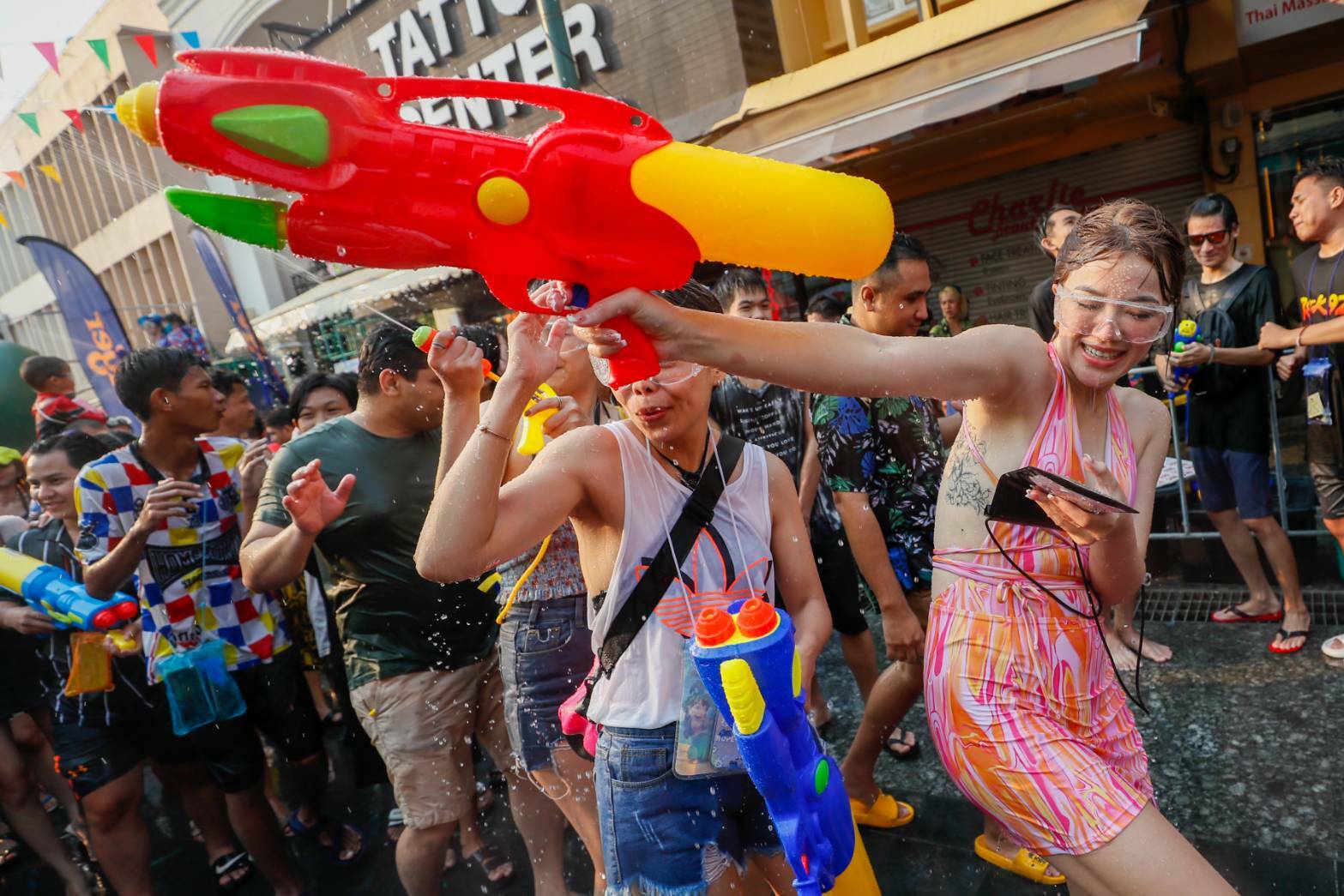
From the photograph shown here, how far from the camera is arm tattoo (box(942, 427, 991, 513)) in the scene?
186 centimetres

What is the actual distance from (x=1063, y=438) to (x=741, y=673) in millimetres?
942

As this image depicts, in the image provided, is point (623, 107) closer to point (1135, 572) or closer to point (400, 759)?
point (1135, 572)

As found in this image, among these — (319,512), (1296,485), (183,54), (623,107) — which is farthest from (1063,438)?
(1296,485)

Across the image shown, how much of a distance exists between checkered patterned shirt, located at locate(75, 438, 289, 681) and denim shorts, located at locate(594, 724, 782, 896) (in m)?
2.19

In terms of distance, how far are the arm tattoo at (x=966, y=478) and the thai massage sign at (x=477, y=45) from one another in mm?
8458

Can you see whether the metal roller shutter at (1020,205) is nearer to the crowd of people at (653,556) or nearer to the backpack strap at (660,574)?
the crowd of people at (653,556)

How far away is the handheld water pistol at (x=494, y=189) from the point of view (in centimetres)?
106

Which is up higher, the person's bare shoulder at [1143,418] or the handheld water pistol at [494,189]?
the handheld water pistol at [494,189]

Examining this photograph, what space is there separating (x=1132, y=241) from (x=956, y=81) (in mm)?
4676

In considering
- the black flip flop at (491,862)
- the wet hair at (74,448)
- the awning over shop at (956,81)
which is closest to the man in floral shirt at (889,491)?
the black flip flop at (491,862)

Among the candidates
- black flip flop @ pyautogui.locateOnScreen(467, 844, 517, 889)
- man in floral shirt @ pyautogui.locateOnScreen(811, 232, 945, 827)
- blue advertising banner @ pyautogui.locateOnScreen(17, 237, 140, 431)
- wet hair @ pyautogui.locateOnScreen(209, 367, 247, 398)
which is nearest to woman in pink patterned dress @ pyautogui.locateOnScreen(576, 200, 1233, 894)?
man in floral shirt @ pyautogui.locateOnScreen(811, 232, 945, 827)

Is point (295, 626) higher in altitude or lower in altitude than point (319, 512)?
lower

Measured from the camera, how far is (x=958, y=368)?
151cm

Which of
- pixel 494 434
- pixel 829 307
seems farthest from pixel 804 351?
pixel 829 307
